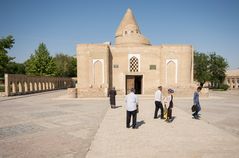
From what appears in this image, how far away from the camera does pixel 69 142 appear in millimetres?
6270

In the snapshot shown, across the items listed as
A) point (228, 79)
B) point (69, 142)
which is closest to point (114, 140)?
point (69, 142)

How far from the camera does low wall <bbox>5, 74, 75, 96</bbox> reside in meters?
28.1

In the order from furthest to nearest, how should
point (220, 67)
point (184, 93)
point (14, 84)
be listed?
1. point (220, 67)
2. point (14, 84)
3. point (184, 93)

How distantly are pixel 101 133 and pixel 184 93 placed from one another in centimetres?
1801

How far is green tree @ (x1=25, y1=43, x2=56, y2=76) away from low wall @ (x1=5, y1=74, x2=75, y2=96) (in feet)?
12.4

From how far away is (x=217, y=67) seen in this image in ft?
165

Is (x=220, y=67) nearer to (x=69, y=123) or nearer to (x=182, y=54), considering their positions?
(x=182, y=54)

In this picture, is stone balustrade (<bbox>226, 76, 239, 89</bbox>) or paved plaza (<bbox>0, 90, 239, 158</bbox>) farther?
stone balustrade (<bbox>226, 76, 239, 89</bbox>)

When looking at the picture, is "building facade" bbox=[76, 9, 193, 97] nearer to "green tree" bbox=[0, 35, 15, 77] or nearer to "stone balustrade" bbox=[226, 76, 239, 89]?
"green tree" bbox=[0, 35, 15, 77]

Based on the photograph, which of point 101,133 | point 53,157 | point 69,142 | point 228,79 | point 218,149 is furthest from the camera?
point 228,79

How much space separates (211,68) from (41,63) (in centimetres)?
4410

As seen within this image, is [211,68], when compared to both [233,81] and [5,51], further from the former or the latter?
[5,51]

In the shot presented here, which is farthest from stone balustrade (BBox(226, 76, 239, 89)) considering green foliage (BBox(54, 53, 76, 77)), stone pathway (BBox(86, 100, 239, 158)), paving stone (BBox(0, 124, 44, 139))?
paving stone (BBox(0, 124, 44, 139))

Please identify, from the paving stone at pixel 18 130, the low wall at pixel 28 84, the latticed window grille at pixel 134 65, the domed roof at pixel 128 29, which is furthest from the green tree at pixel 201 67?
the paving stone at pixel 18 130
